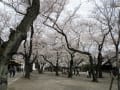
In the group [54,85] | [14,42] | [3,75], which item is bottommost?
[54,85]

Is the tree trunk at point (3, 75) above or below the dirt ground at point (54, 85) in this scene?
above

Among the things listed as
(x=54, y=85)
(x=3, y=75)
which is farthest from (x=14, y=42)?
(x=54, y=85)

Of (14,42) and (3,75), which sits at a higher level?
(14,42)

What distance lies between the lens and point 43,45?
4262 cm

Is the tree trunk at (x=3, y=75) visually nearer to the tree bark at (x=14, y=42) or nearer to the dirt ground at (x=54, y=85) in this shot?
the tree bark at (x=14, y=42)

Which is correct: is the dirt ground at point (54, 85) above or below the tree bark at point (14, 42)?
below

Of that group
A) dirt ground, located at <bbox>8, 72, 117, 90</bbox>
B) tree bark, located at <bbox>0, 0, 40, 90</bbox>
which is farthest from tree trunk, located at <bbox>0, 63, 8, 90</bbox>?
dirt ground, located at <bbox>8, 72, 117, 90</bbox>

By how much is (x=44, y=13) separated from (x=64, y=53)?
2504cm

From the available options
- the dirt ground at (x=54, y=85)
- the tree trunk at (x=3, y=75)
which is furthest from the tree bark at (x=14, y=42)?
the dirt ground at (x=54, y=85)

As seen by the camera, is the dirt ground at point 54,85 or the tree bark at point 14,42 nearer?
the tree bark at point 14,42

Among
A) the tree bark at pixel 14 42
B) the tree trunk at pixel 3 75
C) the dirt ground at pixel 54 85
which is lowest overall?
the dirt ground at pixel 54 85

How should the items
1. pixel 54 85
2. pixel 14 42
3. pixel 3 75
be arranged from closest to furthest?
pixel 14 42 → pixel 3 75 → pixel 54 85

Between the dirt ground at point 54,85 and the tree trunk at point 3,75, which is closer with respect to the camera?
the tree trunk at point 3,75

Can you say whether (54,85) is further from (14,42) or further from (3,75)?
(14,42)
